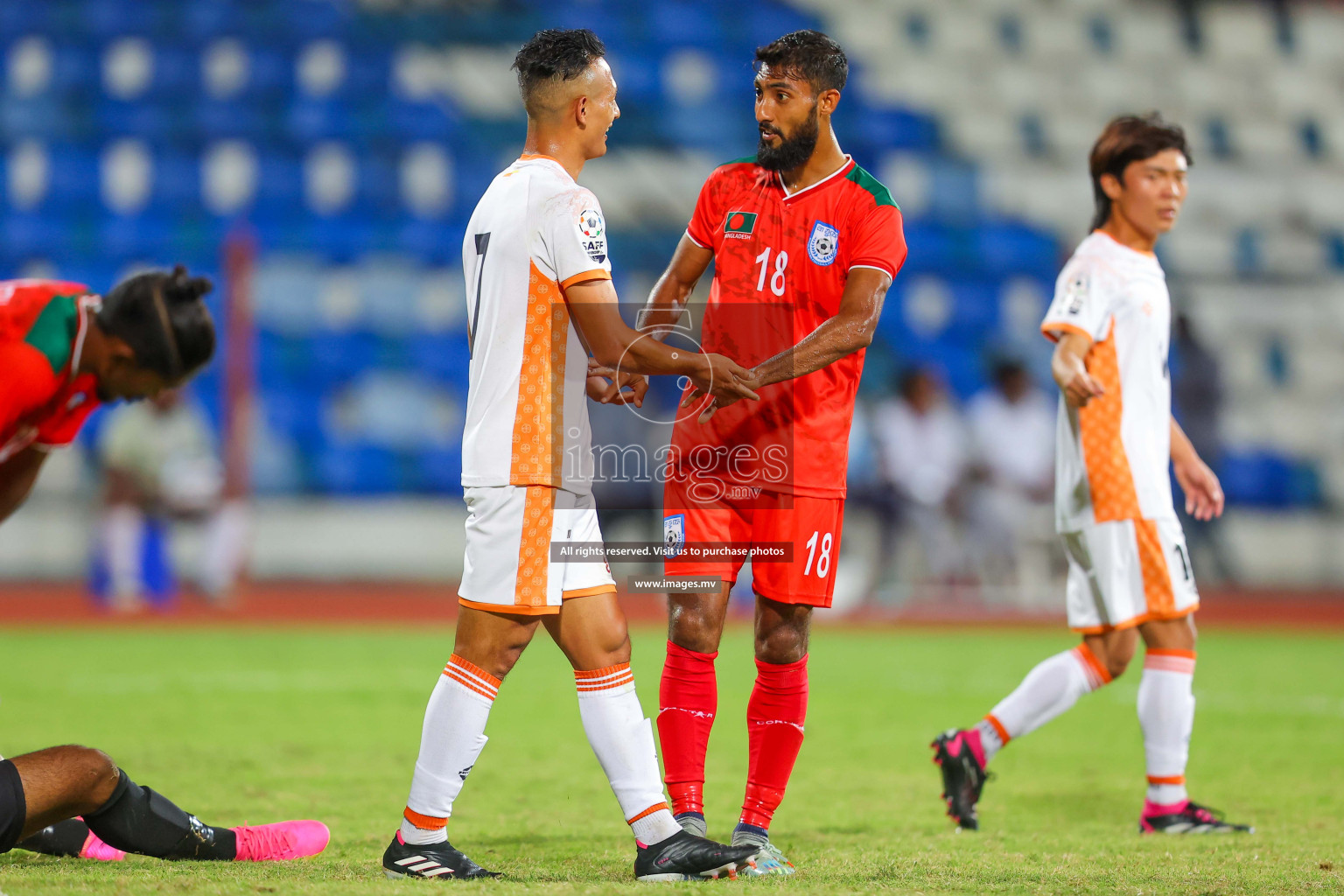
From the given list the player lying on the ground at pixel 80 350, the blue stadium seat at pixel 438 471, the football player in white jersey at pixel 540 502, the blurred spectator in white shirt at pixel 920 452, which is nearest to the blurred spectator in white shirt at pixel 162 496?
the blue stadium seat at pixel 438 471

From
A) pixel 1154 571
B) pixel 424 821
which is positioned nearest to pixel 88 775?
pixel 424 821

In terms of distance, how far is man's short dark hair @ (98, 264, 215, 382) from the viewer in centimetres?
311

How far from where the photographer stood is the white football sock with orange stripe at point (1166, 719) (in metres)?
4.71

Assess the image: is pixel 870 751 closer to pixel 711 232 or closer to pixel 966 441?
pixel 711 232

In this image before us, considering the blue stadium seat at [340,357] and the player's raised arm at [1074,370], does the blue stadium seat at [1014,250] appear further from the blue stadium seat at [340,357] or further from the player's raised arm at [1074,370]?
the player's raised arm at [1074,370]

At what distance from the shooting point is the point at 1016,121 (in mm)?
18406

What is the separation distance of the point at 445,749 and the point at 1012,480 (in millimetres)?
10549

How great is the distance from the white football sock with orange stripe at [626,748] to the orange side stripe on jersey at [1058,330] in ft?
6.99

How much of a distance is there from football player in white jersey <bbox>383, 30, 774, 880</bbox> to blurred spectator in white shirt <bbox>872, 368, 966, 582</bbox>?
32.2 ft

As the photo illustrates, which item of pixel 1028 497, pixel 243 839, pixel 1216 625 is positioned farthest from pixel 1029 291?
pixel 243 839

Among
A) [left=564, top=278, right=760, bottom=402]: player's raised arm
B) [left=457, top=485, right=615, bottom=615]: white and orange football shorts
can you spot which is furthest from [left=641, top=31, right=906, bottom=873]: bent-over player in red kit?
[left=457, top=485, right=615, bottom=615]: white and orange football shorts

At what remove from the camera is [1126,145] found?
5043mm

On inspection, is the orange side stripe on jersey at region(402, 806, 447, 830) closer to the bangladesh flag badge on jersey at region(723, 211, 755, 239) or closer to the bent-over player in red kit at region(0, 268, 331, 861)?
the bent-over player in red kit at region(0, 268, 331, 861)

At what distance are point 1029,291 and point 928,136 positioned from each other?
8.89ft
